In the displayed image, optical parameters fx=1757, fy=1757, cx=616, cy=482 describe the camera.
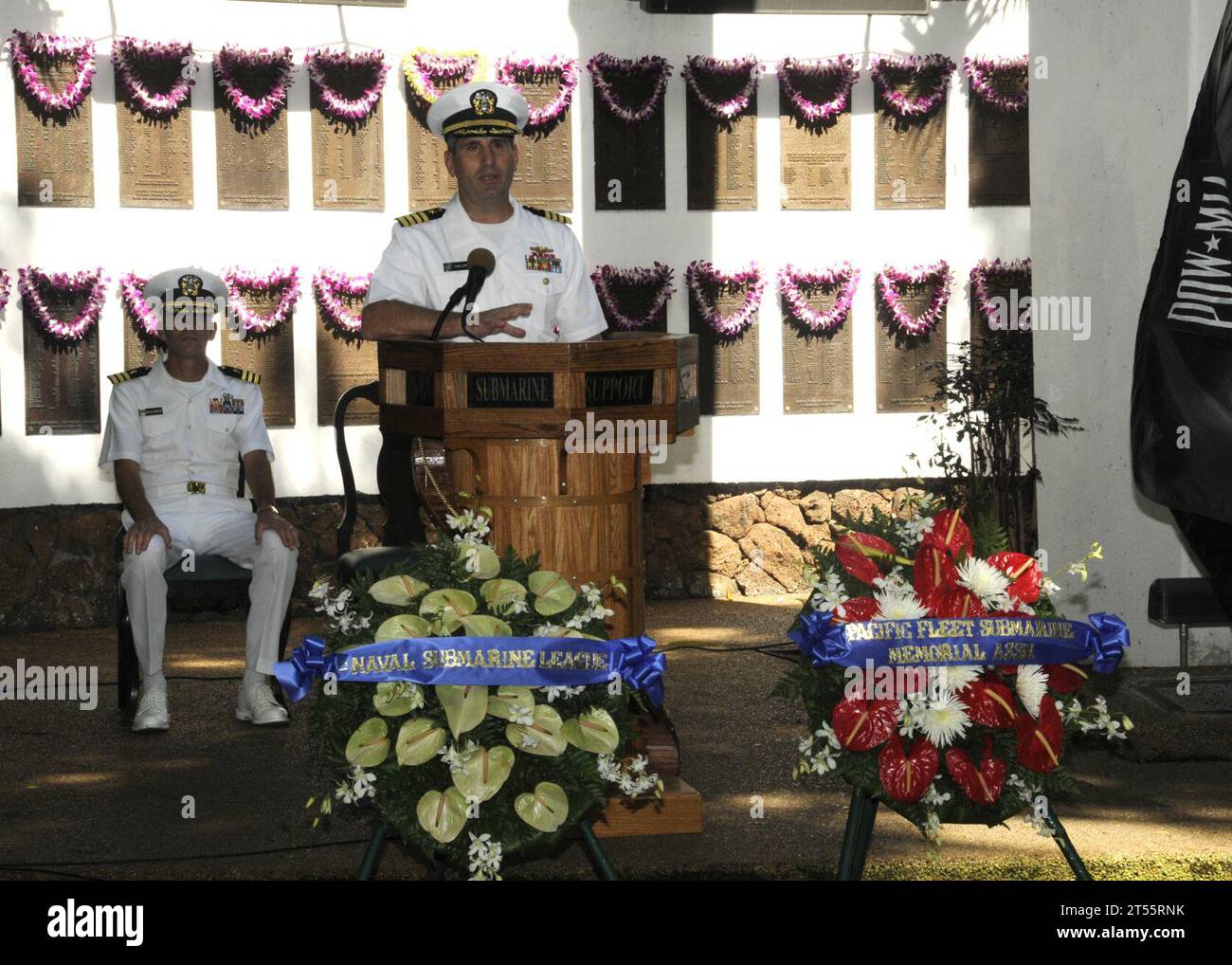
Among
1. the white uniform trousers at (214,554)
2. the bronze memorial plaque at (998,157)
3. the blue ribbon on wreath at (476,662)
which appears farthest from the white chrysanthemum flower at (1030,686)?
the bronze memorial plaque at (998,157)

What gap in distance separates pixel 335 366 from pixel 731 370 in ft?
7.00

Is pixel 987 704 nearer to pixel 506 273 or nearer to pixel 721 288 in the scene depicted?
pixel 506 273

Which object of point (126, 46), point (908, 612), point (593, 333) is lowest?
point (908, 612)

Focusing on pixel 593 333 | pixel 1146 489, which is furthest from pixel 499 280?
pixel 1146 489

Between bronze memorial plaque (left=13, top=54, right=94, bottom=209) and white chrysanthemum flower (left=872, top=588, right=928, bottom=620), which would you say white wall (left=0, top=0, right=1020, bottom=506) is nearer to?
bronze memorial plaque (left=13, top=54, right=94, bottom=209)

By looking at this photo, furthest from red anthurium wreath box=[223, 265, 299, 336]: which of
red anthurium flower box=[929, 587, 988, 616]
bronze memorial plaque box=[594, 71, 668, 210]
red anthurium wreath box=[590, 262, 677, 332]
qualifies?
red anthurium flower box=[929, 587, 988, 616]

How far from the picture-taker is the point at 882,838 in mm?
4715

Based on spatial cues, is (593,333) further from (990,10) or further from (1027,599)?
(990,10)

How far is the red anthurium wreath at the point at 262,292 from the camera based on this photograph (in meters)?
8.86

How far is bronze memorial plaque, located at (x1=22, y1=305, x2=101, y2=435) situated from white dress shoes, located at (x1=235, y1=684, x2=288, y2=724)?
9.15ft

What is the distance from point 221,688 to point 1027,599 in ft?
14.0

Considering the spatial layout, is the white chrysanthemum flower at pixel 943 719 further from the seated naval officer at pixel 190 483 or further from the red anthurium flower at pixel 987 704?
the seated naval officer at pixel 190 483

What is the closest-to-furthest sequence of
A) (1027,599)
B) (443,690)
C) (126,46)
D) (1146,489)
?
(443,690)
(1027,599)
(1146,489)
(126,46)

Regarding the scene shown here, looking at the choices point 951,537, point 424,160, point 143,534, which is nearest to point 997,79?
point 424,160
